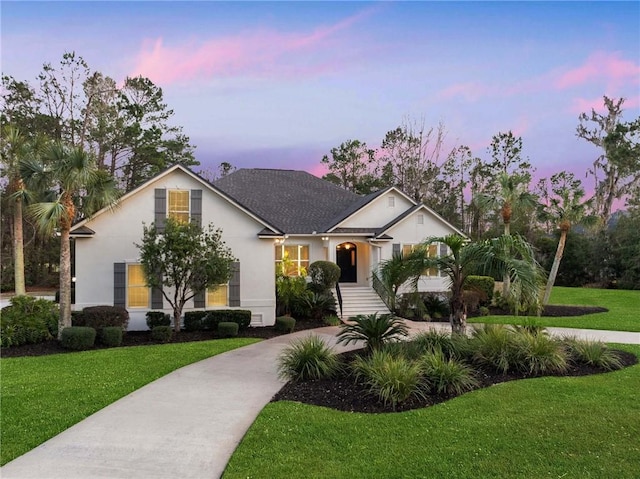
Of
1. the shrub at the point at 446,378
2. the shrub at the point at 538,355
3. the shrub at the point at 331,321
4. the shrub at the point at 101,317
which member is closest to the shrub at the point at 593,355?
the shrub at the point at 538,355

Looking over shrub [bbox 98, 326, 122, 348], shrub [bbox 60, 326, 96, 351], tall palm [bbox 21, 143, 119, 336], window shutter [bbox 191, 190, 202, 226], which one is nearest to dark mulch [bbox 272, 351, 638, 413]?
shrub [bbox 98, 326, 122, 348]

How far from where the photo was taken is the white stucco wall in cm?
1398

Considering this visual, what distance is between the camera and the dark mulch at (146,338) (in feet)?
35.5

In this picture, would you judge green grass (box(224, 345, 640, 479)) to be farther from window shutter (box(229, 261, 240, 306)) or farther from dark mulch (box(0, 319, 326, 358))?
window shutter (box(229, 261, 240, 306))

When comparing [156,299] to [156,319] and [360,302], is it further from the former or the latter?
[360,302]

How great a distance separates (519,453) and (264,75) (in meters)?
17.1

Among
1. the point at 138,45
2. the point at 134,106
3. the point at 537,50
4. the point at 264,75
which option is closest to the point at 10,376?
the point at 138,45

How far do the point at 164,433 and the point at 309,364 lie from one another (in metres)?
3.25

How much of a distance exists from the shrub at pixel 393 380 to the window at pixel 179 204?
9.84m

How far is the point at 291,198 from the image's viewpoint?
2297 cm

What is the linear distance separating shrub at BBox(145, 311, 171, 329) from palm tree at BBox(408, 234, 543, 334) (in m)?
8.85

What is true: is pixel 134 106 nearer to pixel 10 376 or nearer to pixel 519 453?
pixel 10 376

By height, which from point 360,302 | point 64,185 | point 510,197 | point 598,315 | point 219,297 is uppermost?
point 510,197

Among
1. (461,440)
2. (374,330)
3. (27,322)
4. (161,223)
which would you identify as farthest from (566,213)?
(27,322)
